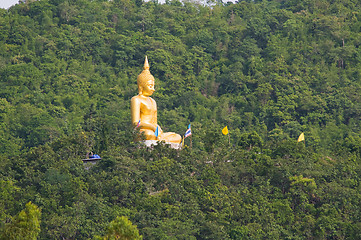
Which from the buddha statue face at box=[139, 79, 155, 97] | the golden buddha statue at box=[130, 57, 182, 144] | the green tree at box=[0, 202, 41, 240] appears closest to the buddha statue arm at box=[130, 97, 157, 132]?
the golden buddha statue at box=[130, 57, 182, 144]

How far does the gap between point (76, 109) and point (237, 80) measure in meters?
9.09

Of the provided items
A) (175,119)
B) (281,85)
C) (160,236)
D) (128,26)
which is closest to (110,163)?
(160,236)

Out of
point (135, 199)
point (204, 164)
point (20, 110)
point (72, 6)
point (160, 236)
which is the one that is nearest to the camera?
point (160, 236)

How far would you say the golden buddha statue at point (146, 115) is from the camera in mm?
37969

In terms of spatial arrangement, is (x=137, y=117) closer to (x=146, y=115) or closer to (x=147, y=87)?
(x=146, y=115)

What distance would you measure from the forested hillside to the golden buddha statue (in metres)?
0.65

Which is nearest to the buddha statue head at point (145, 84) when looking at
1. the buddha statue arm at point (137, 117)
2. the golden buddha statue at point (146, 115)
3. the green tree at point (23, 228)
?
the golden buddha statue at point (146, 115)

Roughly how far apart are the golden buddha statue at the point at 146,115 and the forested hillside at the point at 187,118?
65 cm

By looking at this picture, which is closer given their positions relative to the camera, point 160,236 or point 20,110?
point 160,236

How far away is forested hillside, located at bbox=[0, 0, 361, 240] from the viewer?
109ft

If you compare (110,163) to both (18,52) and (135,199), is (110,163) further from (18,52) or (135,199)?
(18,52)

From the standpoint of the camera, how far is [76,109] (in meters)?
50.8

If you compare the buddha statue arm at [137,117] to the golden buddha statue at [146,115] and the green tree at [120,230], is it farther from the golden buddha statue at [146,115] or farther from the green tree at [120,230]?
the green tree at [120,230]

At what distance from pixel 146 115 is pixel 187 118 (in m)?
12.7
